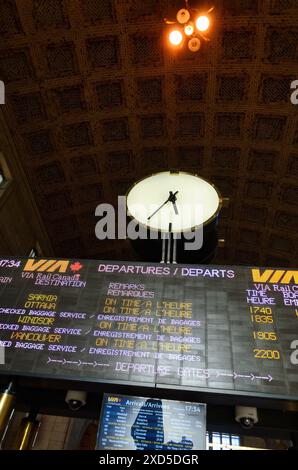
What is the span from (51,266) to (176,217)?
208 cm

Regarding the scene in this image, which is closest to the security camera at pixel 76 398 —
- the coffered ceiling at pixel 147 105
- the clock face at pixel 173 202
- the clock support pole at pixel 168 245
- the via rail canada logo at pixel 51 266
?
Result: the via rail canada logo at pixel 51 266

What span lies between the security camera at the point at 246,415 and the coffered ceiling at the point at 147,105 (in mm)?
7968

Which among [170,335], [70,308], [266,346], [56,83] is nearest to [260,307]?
[266,346]

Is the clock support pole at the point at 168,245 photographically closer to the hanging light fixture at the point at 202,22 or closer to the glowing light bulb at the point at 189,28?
the hanging light fixture at the point at 202,22

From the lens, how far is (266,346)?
4398 mm

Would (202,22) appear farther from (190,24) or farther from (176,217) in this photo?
(176,217)

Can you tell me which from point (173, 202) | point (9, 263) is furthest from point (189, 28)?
point (9, 263)

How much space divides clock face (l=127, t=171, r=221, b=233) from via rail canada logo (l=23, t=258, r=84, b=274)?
1225 millimetres

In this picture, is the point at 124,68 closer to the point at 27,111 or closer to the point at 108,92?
the point at 108,92

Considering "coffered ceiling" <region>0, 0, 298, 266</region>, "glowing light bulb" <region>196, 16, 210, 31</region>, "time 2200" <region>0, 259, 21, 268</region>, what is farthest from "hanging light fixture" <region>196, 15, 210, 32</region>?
"time 2200" <region>0, 259, 21, 268</region>

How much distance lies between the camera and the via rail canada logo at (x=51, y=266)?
5539 millimetres
